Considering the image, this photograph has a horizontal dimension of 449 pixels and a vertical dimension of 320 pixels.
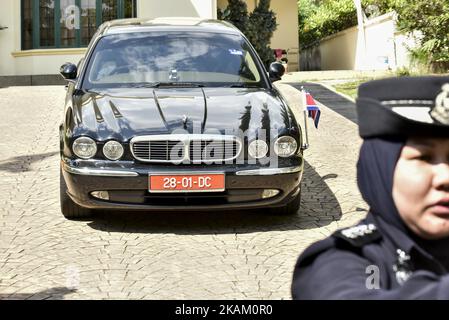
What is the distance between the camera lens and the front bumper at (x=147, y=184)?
211 inches

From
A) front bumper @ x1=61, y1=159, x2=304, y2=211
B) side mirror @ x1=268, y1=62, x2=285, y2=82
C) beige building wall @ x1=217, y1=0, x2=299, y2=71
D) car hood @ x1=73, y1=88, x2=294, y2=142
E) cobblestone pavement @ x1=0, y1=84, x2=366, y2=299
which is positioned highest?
beige building wall @ x1=217, y1=0, x2=299, y2=71

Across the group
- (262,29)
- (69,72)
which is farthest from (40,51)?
(69,72)

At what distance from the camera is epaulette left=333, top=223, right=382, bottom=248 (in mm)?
1408

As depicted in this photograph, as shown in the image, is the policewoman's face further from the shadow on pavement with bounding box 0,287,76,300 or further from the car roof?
the car roof

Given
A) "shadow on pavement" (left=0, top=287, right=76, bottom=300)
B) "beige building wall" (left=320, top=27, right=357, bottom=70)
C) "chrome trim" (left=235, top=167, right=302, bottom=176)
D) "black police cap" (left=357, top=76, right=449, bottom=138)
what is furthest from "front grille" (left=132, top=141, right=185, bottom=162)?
"beige building wall" (left=320, top=27, right=357, bottom=70)

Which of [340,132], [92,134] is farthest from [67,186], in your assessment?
[340,132]

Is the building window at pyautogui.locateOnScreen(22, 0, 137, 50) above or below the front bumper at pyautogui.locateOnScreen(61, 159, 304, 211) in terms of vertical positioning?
above

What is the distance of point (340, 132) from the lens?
1092 centimetres

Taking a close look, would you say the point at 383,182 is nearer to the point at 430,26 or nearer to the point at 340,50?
the point at 430,26

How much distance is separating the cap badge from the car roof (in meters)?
6.04

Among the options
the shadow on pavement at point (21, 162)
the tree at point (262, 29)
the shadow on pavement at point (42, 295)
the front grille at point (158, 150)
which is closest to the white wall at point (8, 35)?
the tree at point (262, 29)

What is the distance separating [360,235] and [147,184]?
4037mm

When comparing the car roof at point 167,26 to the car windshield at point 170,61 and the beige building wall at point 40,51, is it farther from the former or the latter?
the beige building wall at point 40,51

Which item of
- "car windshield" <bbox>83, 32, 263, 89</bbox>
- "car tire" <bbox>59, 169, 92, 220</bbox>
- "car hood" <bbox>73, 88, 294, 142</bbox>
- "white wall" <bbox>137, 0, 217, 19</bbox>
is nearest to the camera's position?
"car hood" <bbox>73, 88, 294, 142</bbox>
